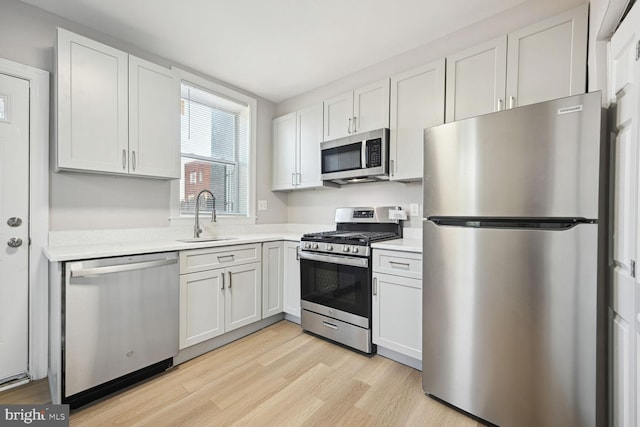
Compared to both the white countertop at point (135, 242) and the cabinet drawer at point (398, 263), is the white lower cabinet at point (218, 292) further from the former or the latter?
the cabinet drawer at point (398, 263)

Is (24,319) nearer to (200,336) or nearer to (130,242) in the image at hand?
(130,242)

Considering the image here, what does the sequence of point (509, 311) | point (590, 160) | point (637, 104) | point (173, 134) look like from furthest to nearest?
point (173, 134), point (509, 311), point (590, 160), point (637, 104)

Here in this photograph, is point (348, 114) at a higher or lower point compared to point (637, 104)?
higher

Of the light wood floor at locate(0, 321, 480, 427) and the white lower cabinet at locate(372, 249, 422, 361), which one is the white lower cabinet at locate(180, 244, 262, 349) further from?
the white lower cabinet at locate(372, 249, 422, 361)

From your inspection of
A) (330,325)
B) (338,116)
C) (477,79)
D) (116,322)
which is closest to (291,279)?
(330,325)

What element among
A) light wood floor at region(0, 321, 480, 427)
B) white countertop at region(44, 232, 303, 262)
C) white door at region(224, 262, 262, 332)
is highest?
white countertop at region(44, 232, 303, 262)

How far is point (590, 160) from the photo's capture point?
122 centimetres

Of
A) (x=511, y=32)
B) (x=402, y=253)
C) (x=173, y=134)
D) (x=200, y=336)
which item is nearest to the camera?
(x=511, y=32)

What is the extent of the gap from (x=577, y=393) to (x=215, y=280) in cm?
229

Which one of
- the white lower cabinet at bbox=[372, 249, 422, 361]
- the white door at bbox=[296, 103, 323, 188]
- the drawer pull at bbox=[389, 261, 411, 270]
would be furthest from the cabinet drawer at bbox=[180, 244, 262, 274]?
the drawer pull at bbox=[389, 261, 411, 270]

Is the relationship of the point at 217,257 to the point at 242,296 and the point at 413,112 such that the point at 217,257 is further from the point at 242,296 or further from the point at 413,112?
the point at 413,112

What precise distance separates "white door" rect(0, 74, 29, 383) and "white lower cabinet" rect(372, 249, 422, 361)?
2467 millimetres

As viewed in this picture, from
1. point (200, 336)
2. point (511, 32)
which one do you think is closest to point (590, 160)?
point (511, 32)

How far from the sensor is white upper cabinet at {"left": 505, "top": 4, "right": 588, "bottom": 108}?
65.4 inches
